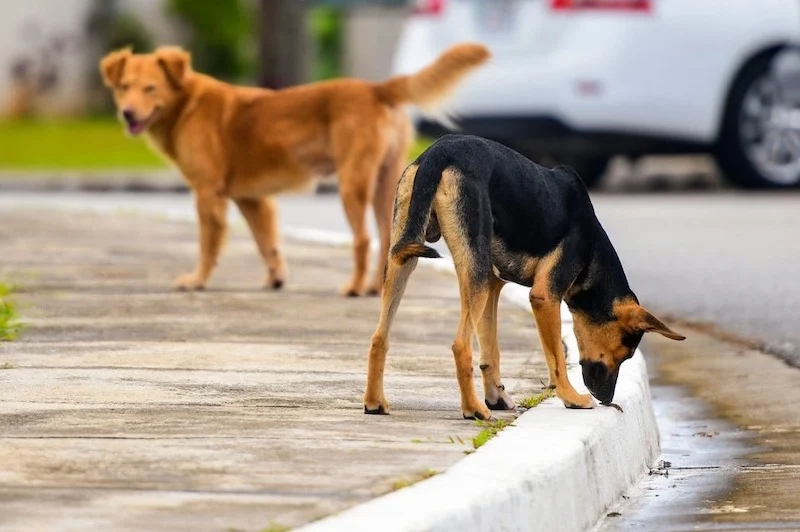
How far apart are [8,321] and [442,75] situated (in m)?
2.35

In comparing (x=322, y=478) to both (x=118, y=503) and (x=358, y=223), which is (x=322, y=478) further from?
(x=358, y=223)

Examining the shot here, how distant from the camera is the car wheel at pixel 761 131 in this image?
45.3 ft

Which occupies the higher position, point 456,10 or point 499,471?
point 499,471

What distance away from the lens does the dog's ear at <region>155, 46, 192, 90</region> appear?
29.5 ft

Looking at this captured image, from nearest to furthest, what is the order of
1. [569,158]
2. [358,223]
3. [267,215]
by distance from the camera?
[358,223] < [267,215] < [569,158]

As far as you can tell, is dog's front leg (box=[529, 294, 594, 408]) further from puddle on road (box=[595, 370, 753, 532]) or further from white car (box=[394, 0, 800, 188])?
white car (box=[394, 0, 800, 188])

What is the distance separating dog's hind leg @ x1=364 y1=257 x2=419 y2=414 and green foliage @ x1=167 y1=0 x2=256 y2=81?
1141 inches

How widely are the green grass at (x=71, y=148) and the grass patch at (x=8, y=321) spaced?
458 inches

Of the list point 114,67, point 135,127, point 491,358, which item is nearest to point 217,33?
point 114,67

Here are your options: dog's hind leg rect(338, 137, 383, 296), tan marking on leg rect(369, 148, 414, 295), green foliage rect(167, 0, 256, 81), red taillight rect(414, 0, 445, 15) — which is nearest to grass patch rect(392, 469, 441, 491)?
dog's hind leg rect(338, 137, 383, 296)

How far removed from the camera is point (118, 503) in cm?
403

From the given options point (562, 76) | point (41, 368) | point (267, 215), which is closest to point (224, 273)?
point (267, 215)

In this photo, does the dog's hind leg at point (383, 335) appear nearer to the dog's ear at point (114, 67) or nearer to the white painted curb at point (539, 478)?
the white painted curb at point (539, 478)

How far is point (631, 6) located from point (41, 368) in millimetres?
8240
